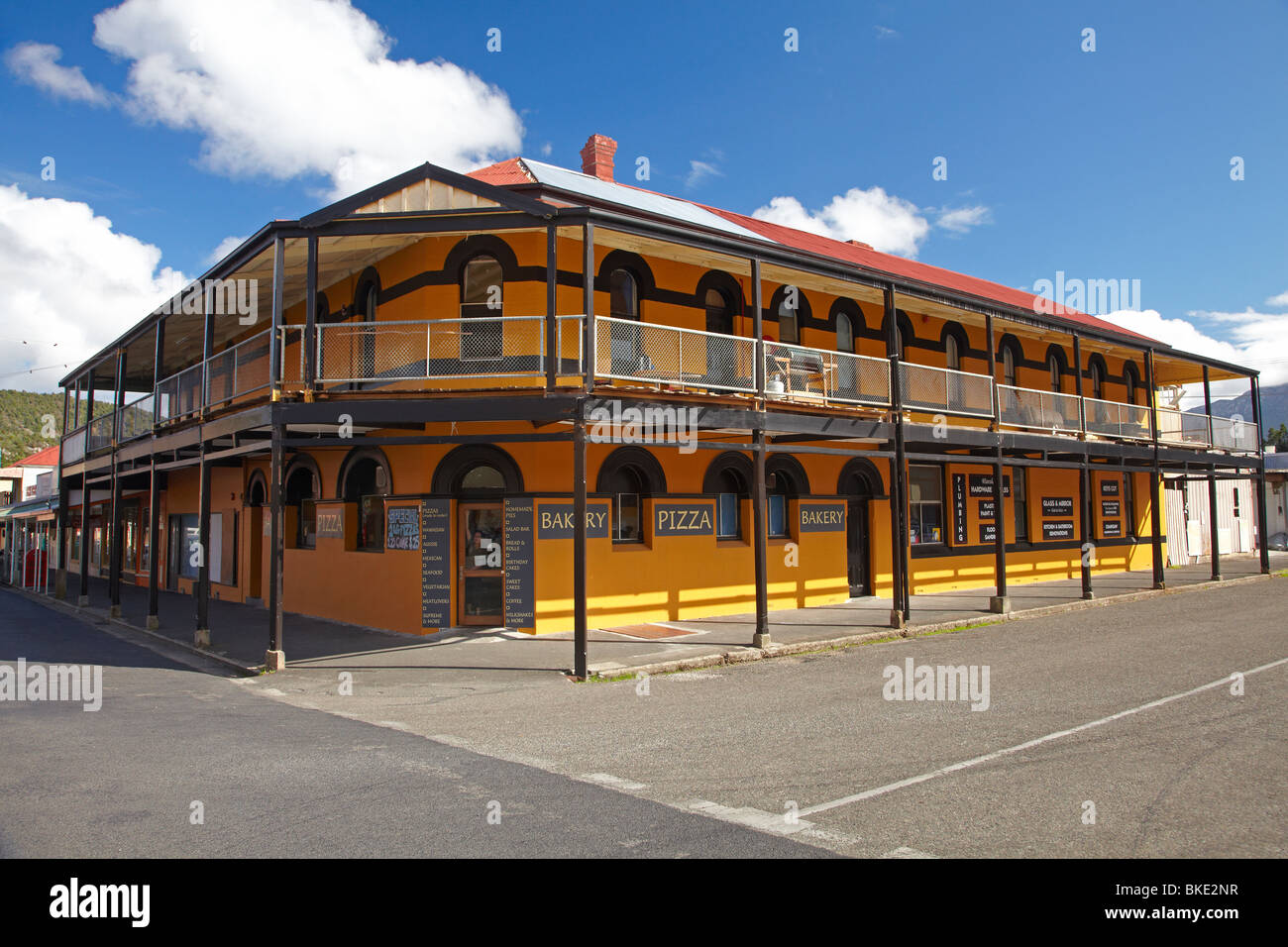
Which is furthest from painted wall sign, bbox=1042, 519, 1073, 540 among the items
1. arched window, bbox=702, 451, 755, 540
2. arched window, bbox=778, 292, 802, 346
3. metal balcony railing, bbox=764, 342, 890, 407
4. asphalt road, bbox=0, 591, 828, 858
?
asphalt road, bbox=0, 591, 828, 858

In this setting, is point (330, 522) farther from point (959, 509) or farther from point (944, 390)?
point (959, 509)

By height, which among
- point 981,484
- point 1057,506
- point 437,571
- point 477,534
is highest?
point 981,484

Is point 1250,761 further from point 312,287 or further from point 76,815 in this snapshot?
point 312,287

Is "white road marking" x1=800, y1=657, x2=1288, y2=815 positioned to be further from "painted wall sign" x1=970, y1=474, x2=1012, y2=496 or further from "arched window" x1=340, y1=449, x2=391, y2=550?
"painted wall sign" x1=970, y1=474, x2=1012, y2=496

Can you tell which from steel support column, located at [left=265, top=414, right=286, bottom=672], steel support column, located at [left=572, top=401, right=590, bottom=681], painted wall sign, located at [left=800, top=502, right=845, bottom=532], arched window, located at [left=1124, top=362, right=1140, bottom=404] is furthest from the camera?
arched window, located at [left=1124, top=362, right=1140, bottom=404]

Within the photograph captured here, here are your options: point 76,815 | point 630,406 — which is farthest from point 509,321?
point 76,815

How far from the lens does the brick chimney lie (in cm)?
1923

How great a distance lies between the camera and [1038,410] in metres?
19.0

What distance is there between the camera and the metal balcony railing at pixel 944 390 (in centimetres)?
1538

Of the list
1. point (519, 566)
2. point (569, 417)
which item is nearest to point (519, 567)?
point (519, 566)

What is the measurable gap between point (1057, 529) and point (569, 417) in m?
15.9

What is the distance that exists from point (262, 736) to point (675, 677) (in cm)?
460

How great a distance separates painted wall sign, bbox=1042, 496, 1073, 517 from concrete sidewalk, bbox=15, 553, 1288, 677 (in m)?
3.43
